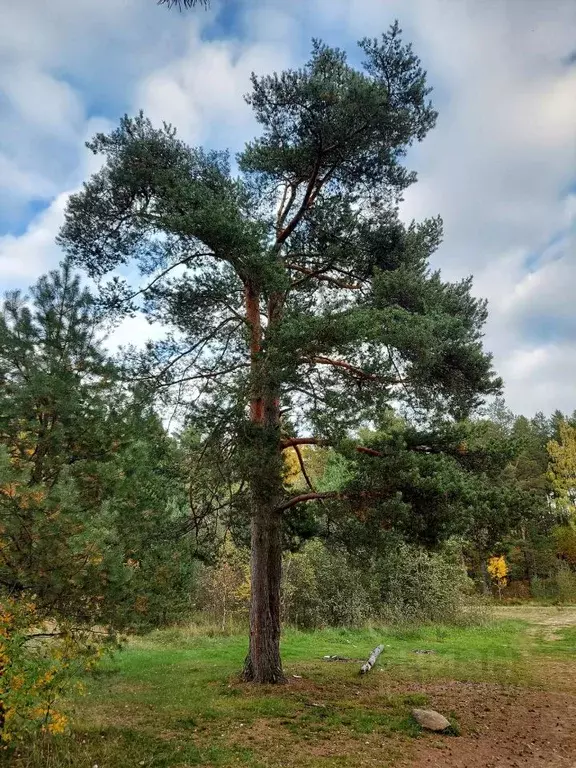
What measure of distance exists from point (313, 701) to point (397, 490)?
11.4ft

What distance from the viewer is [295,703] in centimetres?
704

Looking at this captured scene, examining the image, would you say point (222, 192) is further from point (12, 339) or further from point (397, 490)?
point (397, 490)

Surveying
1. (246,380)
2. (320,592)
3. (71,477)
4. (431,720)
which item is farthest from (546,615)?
(71,477)

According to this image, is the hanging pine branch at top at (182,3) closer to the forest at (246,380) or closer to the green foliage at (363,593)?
the forest at (246,380)

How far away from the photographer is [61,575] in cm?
442

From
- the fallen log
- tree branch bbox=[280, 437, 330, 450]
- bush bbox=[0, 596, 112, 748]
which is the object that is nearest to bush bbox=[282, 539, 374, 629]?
the fallen log

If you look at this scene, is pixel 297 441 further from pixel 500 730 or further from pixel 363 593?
pixel 363 593

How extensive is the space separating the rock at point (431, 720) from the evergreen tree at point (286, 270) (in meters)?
2.64

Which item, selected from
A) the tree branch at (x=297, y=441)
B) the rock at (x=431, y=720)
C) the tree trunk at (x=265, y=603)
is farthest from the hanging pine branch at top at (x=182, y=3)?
the rock at (x=431, y=720)

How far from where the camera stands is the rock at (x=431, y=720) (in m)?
6.03

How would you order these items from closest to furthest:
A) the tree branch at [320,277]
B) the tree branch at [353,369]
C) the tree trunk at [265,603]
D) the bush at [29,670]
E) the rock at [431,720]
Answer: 1. the bush at [29,670]
2. the rock at [431,720]
3. the tree branch at [353,369]
4. the tree trunk at [265,603]
5. the tree branch at [320,277]

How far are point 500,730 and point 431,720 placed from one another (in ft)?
2.97

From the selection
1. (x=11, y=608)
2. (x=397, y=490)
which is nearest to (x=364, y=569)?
(x=397, y=490)

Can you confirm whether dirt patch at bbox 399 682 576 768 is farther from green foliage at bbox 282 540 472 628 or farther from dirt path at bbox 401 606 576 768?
green foliage at bbox 282 540 472 628
